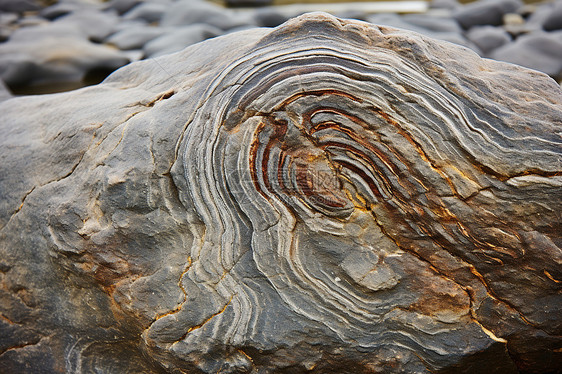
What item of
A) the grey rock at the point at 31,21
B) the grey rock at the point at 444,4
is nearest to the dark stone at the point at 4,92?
the grey rock at the point at 31,21

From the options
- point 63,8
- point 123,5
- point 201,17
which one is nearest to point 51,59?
point 201,17

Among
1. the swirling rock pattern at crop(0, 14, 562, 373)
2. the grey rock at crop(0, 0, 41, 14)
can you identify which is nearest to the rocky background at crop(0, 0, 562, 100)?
Result: the grey rock at crop(0, 0, 41, 14)

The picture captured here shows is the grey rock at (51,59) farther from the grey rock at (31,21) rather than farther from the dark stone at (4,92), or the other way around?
the grey rock at (31,21)

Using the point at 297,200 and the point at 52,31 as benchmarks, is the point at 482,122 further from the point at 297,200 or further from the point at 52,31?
the point at 52,31

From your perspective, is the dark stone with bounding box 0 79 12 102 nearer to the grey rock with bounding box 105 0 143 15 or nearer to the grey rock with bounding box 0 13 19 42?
the grey rock with bounding box 0 13 19 42

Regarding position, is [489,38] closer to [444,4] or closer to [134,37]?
[444,4]
